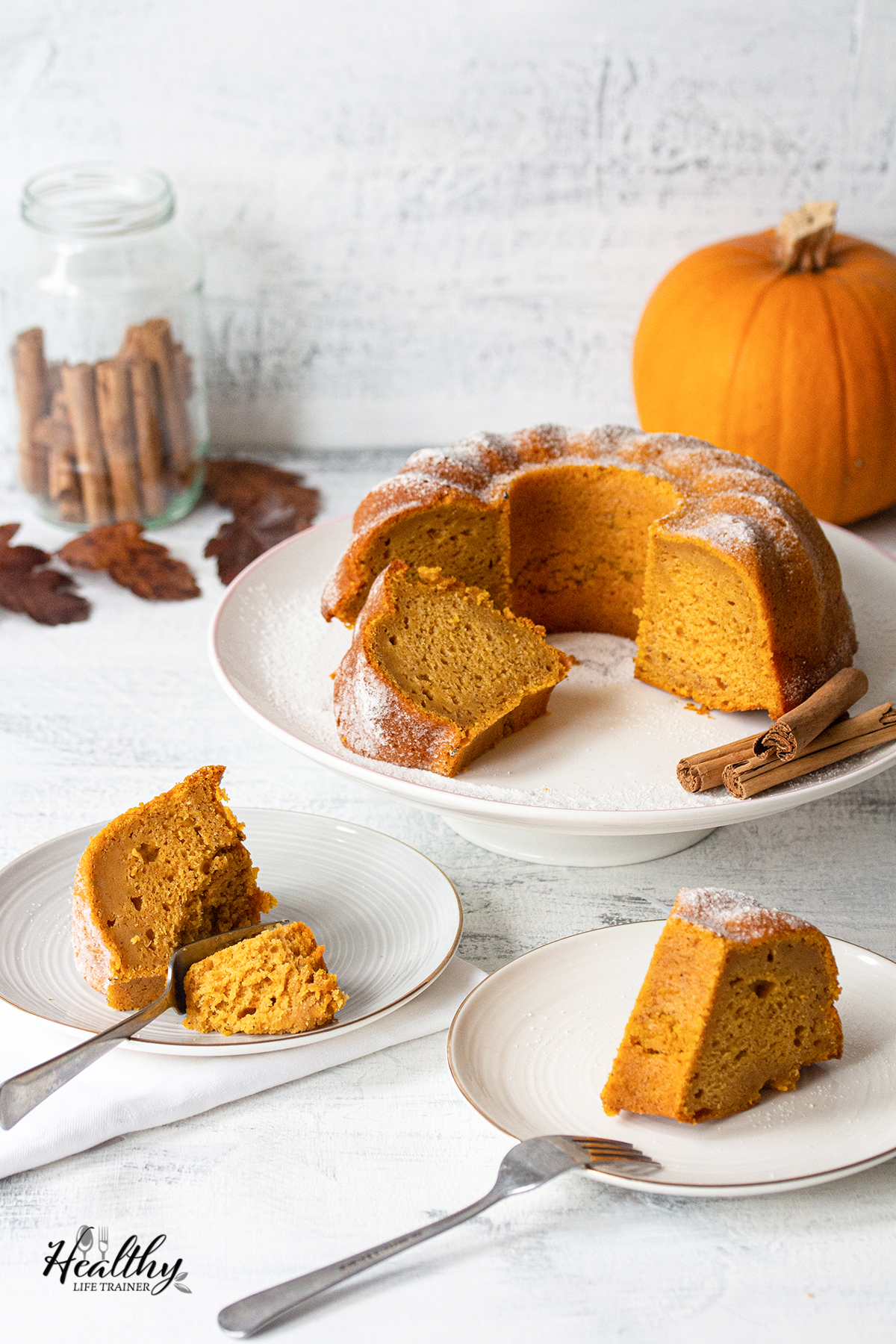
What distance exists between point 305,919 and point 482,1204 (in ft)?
1.90

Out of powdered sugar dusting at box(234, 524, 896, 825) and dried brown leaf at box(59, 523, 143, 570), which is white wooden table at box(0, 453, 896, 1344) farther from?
dried brown leaf at box(59, 523, 143, 570)

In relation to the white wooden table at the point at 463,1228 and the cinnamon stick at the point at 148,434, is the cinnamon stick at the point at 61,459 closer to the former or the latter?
the cinnamon stick at the point at 148,434

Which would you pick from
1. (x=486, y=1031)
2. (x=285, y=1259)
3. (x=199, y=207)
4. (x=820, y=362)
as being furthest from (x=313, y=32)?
(x=285, y=1259)

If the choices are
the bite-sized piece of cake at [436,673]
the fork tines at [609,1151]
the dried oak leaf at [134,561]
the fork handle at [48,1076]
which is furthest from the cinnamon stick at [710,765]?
the dried oak leaf at [134,561]

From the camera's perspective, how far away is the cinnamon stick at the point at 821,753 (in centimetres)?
185

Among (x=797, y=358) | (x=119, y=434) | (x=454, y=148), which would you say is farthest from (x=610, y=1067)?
(x=454, y=148)

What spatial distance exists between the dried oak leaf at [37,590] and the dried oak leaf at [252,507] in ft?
1.19

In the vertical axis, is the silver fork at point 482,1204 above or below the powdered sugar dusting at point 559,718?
below

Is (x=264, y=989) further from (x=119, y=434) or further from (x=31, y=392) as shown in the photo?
(x=31, y=392)

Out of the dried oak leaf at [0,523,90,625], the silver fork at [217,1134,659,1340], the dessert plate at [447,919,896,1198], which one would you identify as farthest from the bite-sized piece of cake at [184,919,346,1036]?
the dried oak leaf at [0,523,90,625]

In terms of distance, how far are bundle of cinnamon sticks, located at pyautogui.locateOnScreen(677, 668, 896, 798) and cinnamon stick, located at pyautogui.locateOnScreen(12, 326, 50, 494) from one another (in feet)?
6.65

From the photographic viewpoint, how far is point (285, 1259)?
1424 mm

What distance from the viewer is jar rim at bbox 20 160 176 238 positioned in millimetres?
3127

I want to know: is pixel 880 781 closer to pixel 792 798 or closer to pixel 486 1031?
pixel 792 798
